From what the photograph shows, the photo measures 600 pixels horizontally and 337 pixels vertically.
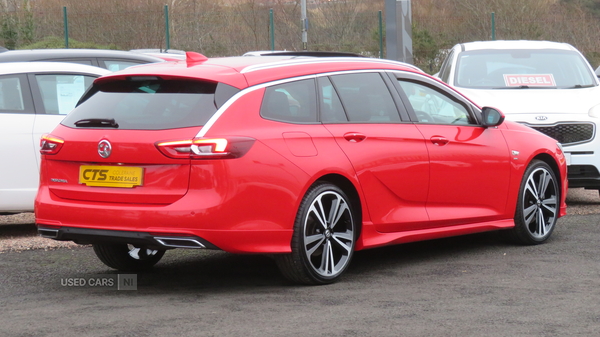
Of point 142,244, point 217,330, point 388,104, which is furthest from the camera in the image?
point 388,104

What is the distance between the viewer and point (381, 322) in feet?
16.6

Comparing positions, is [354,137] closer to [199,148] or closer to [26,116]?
[199,148]

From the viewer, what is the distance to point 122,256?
6785 millimetres

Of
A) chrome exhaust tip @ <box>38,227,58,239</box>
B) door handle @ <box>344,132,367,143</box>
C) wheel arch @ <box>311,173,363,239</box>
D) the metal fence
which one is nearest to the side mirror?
door handle @ <box>344,132,367,143</box>

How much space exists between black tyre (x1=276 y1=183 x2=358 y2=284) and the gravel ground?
2856 millimetres

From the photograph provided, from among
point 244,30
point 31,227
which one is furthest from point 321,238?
point 244,30

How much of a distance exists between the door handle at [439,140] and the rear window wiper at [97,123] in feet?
7.88

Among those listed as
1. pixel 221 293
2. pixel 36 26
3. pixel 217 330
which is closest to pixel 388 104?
pixel 221 293

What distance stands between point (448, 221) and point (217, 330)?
2762 mm

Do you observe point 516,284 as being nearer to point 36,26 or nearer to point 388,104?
point 388,104

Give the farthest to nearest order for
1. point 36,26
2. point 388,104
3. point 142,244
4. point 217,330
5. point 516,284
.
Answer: point 36,26
point 388,104
point 516,284
point 142,244
point 217,330

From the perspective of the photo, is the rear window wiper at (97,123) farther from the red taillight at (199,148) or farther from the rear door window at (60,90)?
the rear door window at (60,90)

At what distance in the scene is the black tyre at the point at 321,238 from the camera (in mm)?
5934

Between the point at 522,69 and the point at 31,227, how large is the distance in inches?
234
